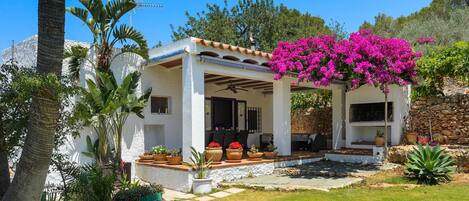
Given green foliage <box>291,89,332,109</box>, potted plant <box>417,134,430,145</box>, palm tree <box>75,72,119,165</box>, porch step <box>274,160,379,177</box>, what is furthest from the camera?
green foliage <box>291,89,332,109</box>

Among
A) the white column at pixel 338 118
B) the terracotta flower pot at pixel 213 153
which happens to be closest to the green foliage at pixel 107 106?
the terracotta flower pot at pixel 213 153

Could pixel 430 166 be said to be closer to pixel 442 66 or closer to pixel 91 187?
pixel 442 66

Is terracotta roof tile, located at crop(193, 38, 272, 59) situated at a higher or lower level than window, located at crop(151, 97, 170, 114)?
higher

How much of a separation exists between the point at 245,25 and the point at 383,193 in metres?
23.6

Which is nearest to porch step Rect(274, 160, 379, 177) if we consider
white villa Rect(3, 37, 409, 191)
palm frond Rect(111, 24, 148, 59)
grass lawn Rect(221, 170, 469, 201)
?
white villa Rect(3, 37, 409, 191)

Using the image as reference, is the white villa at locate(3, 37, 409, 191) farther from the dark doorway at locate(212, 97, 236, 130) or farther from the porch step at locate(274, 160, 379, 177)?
the porch step at locate(274, 160, 379, 177)

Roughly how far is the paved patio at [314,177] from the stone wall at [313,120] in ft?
24.3

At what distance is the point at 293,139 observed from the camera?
19156 mm

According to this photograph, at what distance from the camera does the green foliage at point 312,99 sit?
930 inches

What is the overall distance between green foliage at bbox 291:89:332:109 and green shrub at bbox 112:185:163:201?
15.1 m

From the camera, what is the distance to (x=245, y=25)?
107ft

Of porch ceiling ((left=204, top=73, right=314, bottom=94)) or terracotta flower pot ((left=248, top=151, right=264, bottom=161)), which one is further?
porch ceiling ((left=204, top=73, right=314, bottom=94))

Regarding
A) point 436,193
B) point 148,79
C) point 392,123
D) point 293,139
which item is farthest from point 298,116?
point 436,193

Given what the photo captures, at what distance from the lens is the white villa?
42.1ft
